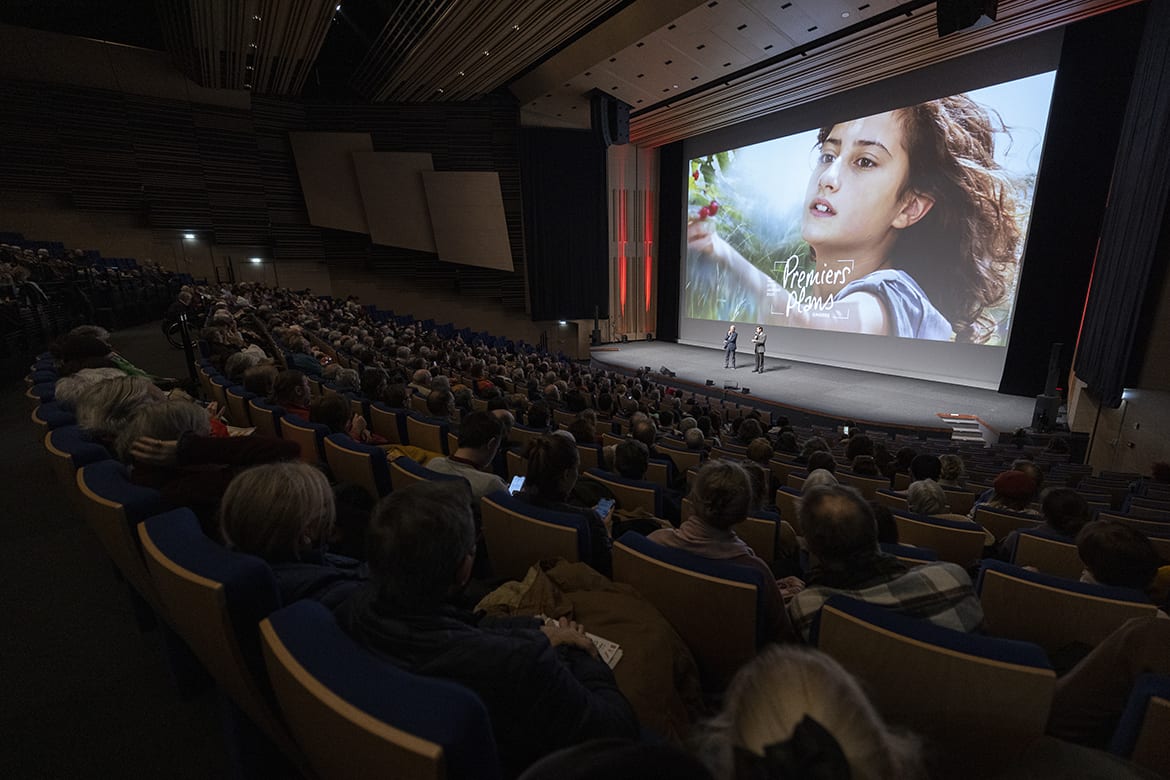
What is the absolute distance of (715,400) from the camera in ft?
37.6

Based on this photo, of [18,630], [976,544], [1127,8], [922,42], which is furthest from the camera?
[922,42]

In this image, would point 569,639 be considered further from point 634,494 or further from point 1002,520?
point 1002,520

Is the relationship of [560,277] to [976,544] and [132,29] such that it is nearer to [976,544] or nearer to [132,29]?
[132,29]

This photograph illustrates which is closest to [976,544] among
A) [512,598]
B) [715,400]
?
[512,598]

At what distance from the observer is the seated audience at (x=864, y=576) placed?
138 centimetres

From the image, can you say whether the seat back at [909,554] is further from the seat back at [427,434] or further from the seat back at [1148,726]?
the seat back at [427,434]

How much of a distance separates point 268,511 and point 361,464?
4.14ft

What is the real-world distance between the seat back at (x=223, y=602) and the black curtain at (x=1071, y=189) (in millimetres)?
13492

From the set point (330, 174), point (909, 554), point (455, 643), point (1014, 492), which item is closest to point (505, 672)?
point (455, 643)

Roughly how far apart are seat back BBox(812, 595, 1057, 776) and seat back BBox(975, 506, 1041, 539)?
2.66 meters

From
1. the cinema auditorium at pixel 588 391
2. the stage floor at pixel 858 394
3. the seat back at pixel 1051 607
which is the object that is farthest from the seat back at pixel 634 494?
the stage floor at pixel 858 394

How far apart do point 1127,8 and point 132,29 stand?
72.0 ft

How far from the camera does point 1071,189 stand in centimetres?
961

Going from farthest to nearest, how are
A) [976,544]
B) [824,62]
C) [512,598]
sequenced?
[824,62] < [976,544] < [512,598]
